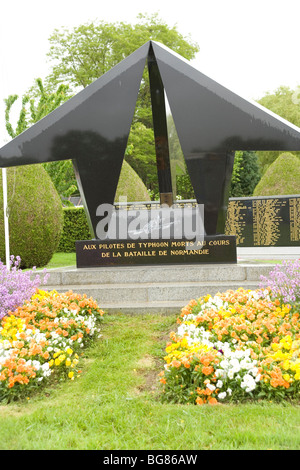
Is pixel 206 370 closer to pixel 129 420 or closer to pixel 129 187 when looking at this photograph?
pixel 129 420

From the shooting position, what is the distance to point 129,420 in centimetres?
350

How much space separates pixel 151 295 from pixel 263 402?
3.62 metres

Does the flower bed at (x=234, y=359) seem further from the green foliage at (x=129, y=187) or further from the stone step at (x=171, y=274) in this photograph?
the green foliage at (x=129, y=187)

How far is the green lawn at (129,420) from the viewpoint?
123 inches

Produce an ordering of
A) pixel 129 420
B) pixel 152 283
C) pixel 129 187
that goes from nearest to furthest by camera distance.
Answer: pixel 129 420
pixel 152 283
pixel 129 187

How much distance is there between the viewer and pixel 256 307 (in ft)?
18.3

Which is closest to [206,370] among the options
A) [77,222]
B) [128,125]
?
[128,125]

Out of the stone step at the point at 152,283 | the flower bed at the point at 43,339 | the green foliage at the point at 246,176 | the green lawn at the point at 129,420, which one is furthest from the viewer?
the green foliage at the point at 246,176

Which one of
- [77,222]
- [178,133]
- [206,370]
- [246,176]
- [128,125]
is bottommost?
[206,370]

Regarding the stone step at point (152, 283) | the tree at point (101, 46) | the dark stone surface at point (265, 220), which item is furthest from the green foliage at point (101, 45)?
the stone step at point (152, 283)

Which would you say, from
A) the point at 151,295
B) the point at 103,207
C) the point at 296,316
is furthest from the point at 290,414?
the point at 103,207

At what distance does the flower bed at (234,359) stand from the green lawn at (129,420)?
7.3 inches

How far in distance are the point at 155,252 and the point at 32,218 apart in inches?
182

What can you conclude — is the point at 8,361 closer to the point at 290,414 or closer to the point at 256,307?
the point at 290,414
